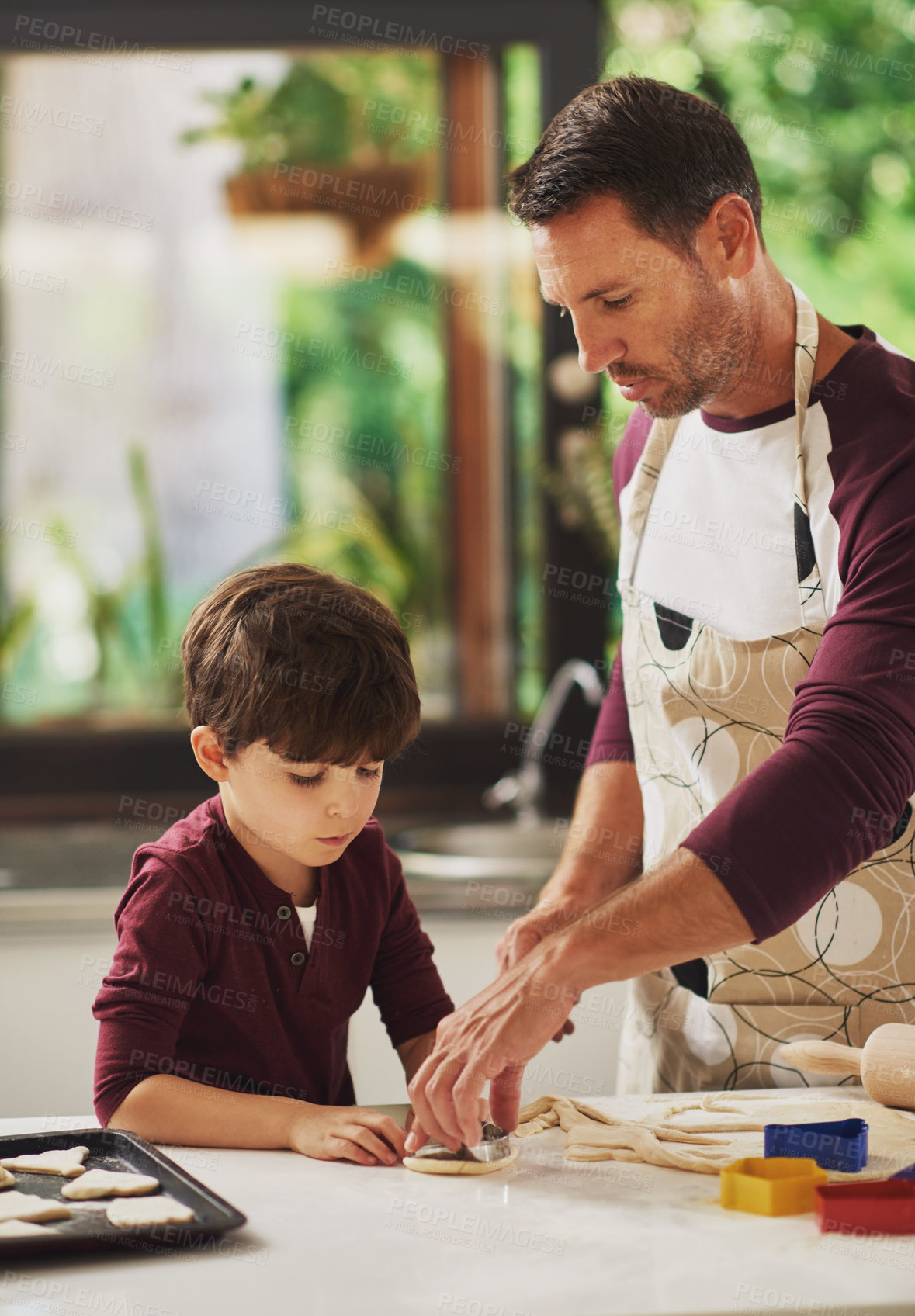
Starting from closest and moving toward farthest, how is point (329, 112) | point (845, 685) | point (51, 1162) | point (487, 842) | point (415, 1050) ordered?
point (51, 1162) < point (845, 685) < point (415, 1050) < point (487, 842) < point (329, 112)

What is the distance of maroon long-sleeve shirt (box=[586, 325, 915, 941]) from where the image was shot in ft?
3.31

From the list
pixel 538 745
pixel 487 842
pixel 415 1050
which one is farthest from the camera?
pixel 538 745

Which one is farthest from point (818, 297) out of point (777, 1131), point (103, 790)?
point (777, 1131)

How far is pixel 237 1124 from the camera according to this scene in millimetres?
1067

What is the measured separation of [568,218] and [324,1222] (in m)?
0.88

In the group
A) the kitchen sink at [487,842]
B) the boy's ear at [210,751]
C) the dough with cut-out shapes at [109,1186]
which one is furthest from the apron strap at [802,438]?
the kitchen sink at [487,842]

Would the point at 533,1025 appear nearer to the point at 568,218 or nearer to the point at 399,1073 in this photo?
the point at 568,218

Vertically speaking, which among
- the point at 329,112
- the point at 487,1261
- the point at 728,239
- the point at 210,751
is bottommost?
the point at 487,1261

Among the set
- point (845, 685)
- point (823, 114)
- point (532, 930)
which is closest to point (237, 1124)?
point (532, 930)

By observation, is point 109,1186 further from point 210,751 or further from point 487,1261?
point 210,751

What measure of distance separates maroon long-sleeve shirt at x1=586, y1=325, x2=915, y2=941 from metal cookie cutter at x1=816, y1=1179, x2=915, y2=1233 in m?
0.19

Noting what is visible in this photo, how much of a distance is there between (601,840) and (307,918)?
1.30 ft

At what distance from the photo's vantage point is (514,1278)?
0.81m

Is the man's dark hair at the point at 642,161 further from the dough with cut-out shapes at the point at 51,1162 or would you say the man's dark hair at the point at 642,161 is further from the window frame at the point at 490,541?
the window frame at the point at 490,541
